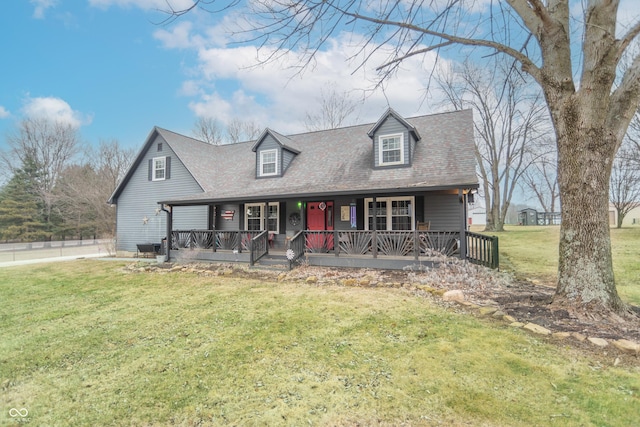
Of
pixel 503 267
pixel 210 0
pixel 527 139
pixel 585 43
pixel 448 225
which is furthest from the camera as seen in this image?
pixel 527 139

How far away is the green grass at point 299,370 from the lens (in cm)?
280

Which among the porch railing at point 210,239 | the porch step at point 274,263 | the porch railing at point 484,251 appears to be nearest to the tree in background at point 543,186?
the porch railing at point 484,251

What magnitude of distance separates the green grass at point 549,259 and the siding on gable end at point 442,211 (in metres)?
2.26

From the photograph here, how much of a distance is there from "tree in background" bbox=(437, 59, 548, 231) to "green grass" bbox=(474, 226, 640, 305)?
7.53 m

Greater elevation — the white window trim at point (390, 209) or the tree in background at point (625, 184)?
the tree in background at point (625, 184)

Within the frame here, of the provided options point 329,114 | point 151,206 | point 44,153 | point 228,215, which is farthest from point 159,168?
point 44,153

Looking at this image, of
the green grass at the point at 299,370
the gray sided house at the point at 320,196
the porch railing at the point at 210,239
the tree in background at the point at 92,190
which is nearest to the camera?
the green grass at the point at 299,370

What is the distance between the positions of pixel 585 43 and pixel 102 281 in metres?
13.4

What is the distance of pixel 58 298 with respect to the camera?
759 cm

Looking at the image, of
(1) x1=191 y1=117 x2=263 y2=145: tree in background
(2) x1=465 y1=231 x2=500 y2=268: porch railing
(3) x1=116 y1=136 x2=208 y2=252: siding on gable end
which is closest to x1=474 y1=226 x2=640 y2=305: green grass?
(2) x1=465 y1=231 x2=500 y2=268: porch railing

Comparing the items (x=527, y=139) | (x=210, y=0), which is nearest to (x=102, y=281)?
(x=210, y=0)

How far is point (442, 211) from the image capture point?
11.7 metres

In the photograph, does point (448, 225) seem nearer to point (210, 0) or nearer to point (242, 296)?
point (242, 296)

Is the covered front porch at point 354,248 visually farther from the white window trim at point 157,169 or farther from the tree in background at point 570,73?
the white window trim at point 157,169
